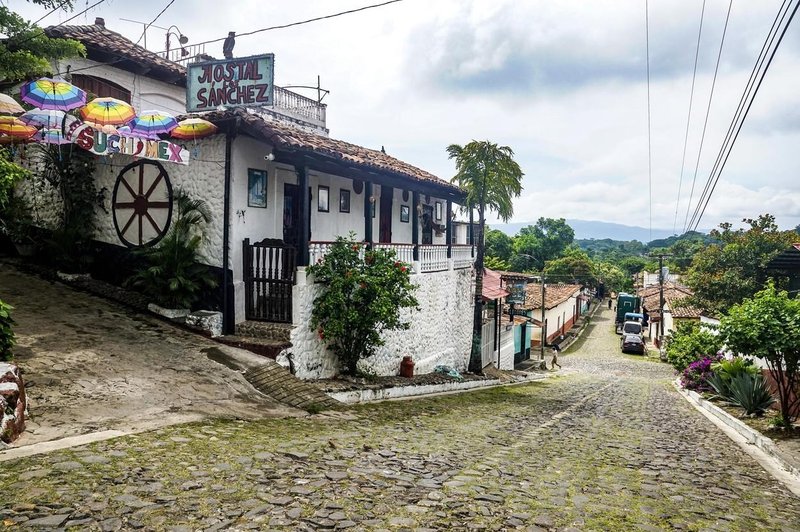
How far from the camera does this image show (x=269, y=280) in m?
11.3

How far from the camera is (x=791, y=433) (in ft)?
32.8

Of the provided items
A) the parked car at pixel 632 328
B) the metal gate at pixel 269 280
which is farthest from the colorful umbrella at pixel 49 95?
the parked car at pixel 632 328

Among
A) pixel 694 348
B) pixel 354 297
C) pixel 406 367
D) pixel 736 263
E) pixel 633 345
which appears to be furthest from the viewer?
pixel 633 345

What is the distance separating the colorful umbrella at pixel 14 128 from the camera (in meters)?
10.6

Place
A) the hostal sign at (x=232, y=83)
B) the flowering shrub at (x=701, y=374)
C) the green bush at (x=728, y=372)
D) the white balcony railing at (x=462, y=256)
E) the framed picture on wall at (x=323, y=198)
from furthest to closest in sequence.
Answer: the white balcony railing at (x=462, y=256) < the flowering shrub at (x=701, y=374) < the framed picture on wall at (x=323, y=198) < the green bush at (x=728, y=372) < the hostal sign at (x=232, y=83)

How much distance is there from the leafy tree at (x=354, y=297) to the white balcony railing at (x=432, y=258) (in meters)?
3.80

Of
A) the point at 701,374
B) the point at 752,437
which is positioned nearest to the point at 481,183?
the point at 701,374

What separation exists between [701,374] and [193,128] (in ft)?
56.7

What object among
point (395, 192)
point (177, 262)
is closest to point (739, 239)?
point (395, 192)

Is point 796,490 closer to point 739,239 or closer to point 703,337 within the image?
point 703,337

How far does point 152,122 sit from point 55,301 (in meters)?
4.41

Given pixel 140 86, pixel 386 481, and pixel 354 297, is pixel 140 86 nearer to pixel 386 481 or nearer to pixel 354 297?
pixel 354 297

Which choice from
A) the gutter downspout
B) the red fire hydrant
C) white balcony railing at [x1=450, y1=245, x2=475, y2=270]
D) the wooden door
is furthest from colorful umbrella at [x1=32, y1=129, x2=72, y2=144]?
white balcony railing at [x1=450, y1=245, x2=475, y2=270]

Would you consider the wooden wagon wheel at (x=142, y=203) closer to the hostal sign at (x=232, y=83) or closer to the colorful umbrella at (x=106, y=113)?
the colorful umbrella at (x=106, y=113)
